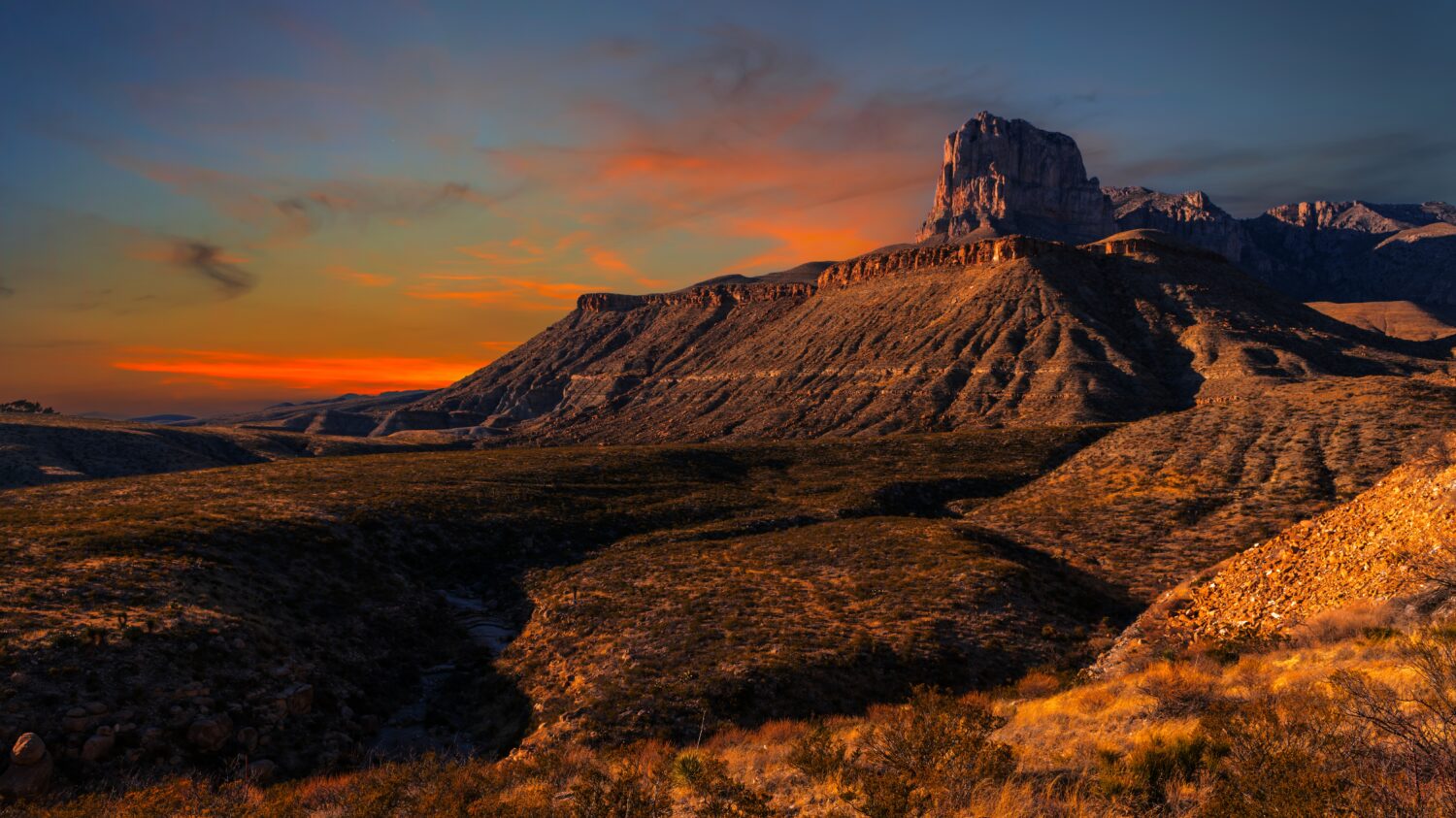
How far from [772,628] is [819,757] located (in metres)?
11.7

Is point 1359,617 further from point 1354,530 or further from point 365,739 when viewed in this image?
point 365,739

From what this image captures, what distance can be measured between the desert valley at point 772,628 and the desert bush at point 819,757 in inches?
4.0

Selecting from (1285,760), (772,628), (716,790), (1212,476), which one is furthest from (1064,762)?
(1212,476)

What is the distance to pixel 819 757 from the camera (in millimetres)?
11555

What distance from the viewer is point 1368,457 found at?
1612 inches

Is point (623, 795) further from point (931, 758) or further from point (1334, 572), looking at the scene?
point (1334, 572)

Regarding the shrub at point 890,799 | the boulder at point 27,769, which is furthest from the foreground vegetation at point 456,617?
the shrub at point 890,799

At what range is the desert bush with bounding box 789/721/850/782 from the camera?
1122 centimetres

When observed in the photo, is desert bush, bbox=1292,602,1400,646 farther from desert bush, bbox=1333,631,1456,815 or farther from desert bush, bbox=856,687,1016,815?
Answer: desert bush, bbox=856,687,1016,815

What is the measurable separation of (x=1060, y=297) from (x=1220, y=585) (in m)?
104

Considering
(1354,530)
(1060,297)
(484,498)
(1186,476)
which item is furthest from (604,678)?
(1060,297)

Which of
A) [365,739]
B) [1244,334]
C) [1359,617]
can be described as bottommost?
[365,739]

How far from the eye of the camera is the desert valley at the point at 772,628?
10242mm

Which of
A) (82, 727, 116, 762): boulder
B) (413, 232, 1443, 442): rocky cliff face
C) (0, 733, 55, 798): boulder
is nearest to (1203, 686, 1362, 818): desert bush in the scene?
(0, 733, 55, 798): boulder
